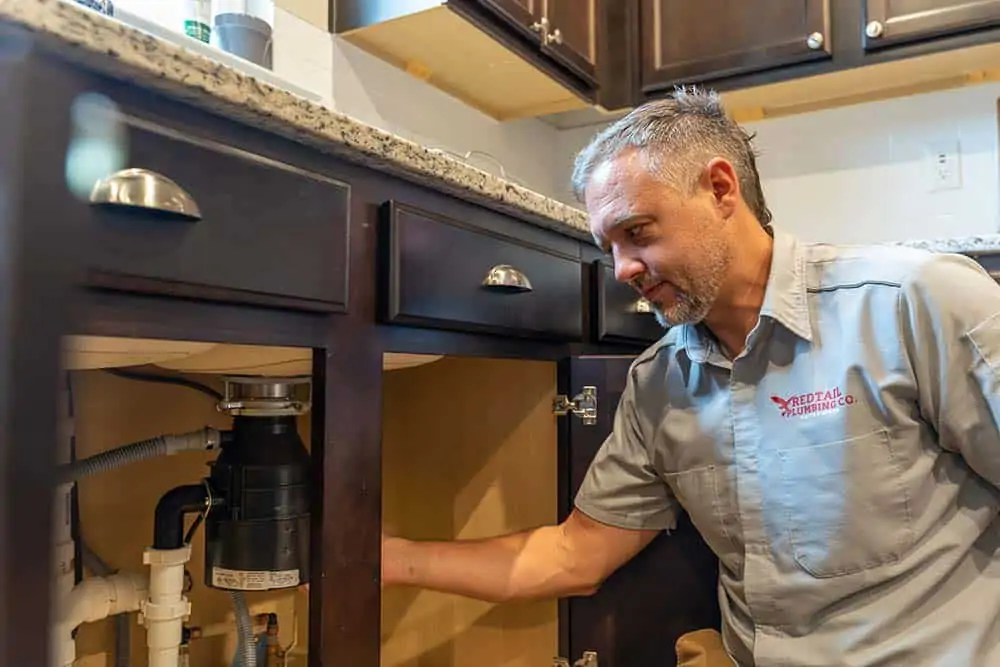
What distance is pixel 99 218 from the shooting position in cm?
53

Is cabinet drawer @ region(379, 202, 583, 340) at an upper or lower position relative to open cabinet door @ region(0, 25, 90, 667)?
upper

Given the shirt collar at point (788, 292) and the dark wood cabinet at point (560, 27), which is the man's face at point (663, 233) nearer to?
the shirt collar at point (788, 292)

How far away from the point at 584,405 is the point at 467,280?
0.29 meters

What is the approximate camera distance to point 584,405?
111 cm

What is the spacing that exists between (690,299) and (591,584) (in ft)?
1.28

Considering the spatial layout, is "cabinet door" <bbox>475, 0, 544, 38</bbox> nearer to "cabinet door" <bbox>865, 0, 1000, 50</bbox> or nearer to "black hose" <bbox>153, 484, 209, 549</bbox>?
"cabinet door" <bbox>865, 0, 1000, 50</bbox>

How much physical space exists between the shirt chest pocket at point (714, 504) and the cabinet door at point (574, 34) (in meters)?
1.06

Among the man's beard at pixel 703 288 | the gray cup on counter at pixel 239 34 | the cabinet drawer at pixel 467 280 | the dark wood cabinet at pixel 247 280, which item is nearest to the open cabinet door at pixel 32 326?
the dark wood cabinet at pixel 247 280

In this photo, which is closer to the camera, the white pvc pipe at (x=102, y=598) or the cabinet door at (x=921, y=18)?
the white pvc pipe at (x=102, y=598)

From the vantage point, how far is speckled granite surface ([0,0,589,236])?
50 centimetres

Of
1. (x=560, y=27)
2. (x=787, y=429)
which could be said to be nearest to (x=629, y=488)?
(x=787, y=429)

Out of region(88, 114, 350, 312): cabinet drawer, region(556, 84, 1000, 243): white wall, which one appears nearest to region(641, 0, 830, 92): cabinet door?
region(556, 84, 1000, 243): white wall

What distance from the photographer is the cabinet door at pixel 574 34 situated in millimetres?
1748

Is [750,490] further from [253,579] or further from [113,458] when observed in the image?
[113,458]
